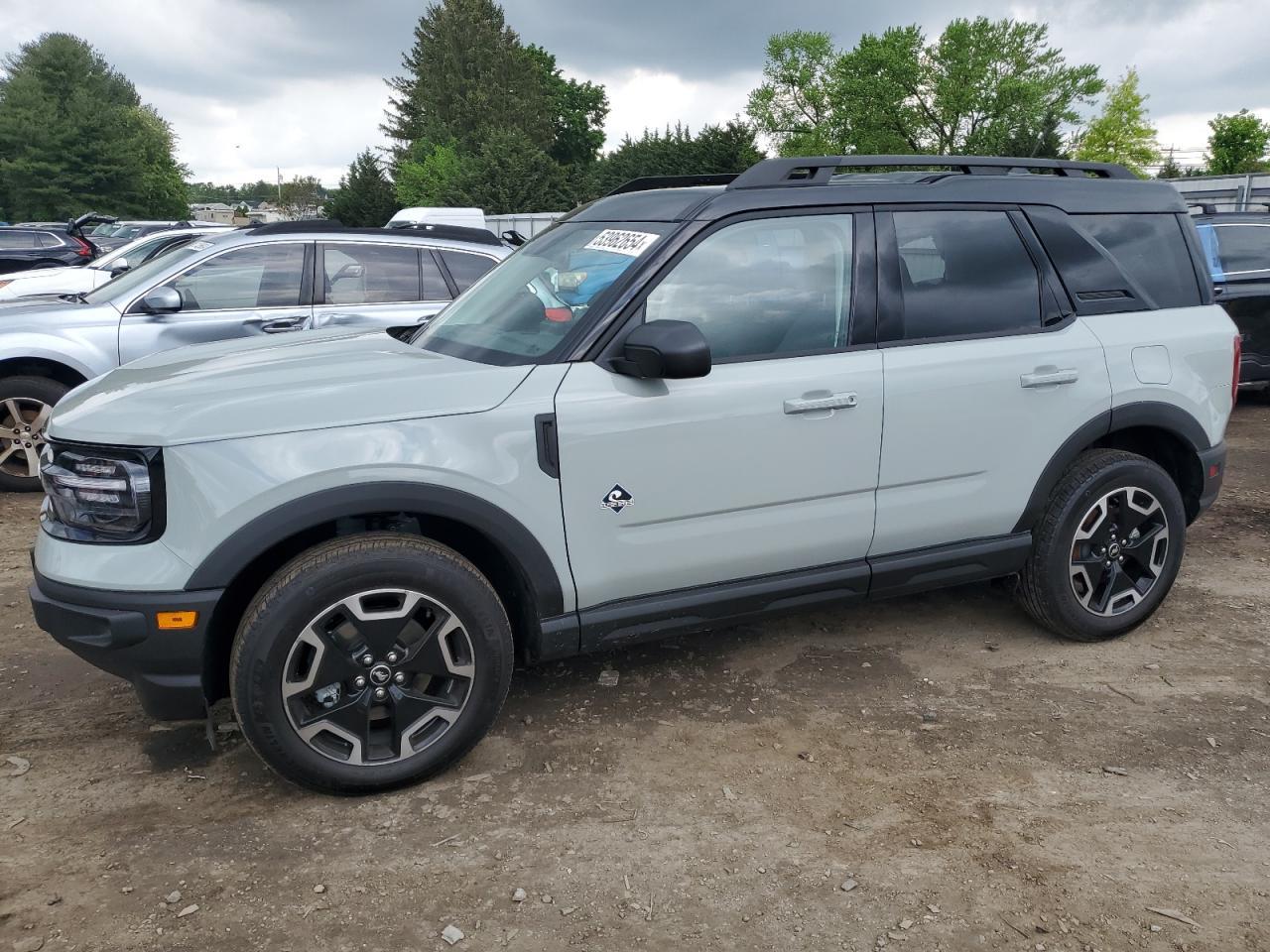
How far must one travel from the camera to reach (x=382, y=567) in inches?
112

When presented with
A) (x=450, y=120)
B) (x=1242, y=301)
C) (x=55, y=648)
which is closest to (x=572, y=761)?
(x=55, y=648)

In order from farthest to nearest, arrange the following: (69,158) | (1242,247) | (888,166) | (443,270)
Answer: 1. (69,158)
2. (1242,247)
3. (443,270)
4. (888,166)

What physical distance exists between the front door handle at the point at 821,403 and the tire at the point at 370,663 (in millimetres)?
1171

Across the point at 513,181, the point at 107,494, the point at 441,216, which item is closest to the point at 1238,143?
the point at 513,181

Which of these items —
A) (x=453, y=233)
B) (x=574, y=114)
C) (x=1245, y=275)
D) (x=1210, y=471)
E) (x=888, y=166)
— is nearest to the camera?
(x=888, y=166)

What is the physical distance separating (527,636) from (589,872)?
795mm

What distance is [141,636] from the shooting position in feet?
8.96

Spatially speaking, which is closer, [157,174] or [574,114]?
[157,174]

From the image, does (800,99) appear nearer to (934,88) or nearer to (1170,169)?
(934,88)

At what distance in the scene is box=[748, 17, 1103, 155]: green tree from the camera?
6259 cm

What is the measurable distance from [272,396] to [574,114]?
270 ft

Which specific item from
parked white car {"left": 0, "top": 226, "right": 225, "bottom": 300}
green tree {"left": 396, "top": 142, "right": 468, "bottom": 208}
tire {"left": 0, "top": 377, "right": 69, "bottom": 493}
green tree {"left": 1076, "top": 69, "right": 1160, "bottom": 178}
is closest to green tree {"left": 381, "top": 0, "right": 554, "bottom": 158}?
green tree {"left": 396, "top": 142, "right": 468, "bottom": 208}

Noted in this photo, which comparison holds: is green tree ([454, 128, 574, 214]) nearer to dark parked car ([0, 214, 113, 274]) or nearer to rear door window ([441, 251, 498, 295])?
dark parked car ([0, 214, 113, 274])

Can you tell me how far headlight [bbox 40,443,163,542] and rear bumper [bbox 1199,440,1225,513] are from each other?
4.01m
